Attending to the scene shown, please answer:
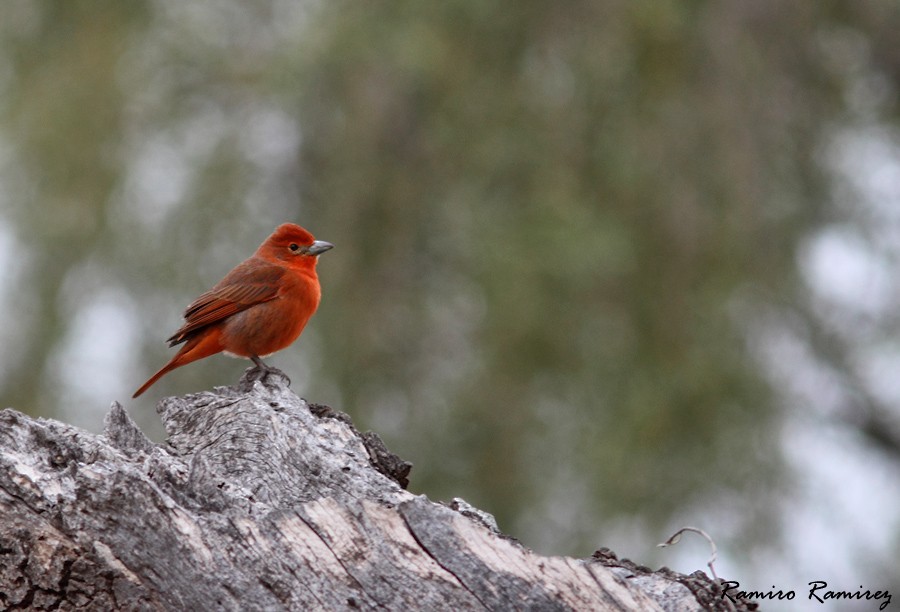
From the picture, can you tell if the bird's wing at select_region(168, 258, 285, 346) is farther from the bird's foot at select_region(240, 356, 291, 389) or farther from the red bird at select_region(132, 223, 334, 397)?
the bird's foot at select_region(240, 356, 291, 389)

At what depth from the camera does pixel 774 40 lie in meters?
6.91

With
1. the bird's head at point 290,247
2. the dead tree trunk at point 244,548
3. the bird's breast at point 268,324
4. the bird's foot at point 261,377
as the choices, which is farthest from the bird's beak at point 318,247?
the dead tree trunk at point 244,548

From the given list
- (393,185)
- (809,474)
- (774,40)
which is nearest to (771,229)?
(774,40)

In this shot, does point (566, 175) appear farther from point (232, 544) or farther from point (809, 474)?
point (232, 544)

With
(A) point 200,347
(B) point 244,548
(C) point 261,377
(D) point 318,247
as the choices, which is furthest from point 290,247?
(B) point 244,548

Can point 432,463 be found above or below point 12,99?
below

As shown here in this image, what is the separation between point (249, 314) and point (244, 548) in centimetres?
280

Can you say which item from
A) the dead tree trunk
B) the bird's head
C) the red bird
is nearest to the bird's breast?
the red bird

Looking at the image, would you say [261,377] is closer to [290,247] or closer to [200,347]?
[200,347]

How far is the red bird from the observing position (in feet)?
18.7

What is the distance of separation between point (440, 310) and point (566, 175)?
1.04 meters

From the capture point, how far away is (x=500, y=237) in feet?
20.8

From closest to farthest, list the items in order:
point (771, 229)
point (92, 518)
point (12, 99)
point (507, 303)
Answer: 1. point (92, 518)
2. point (507, 303)
3. point (771, 229)
4. point (12, 99)

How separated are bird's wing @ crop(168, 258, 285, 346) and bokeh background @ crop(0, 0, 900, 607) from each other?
0.61m
